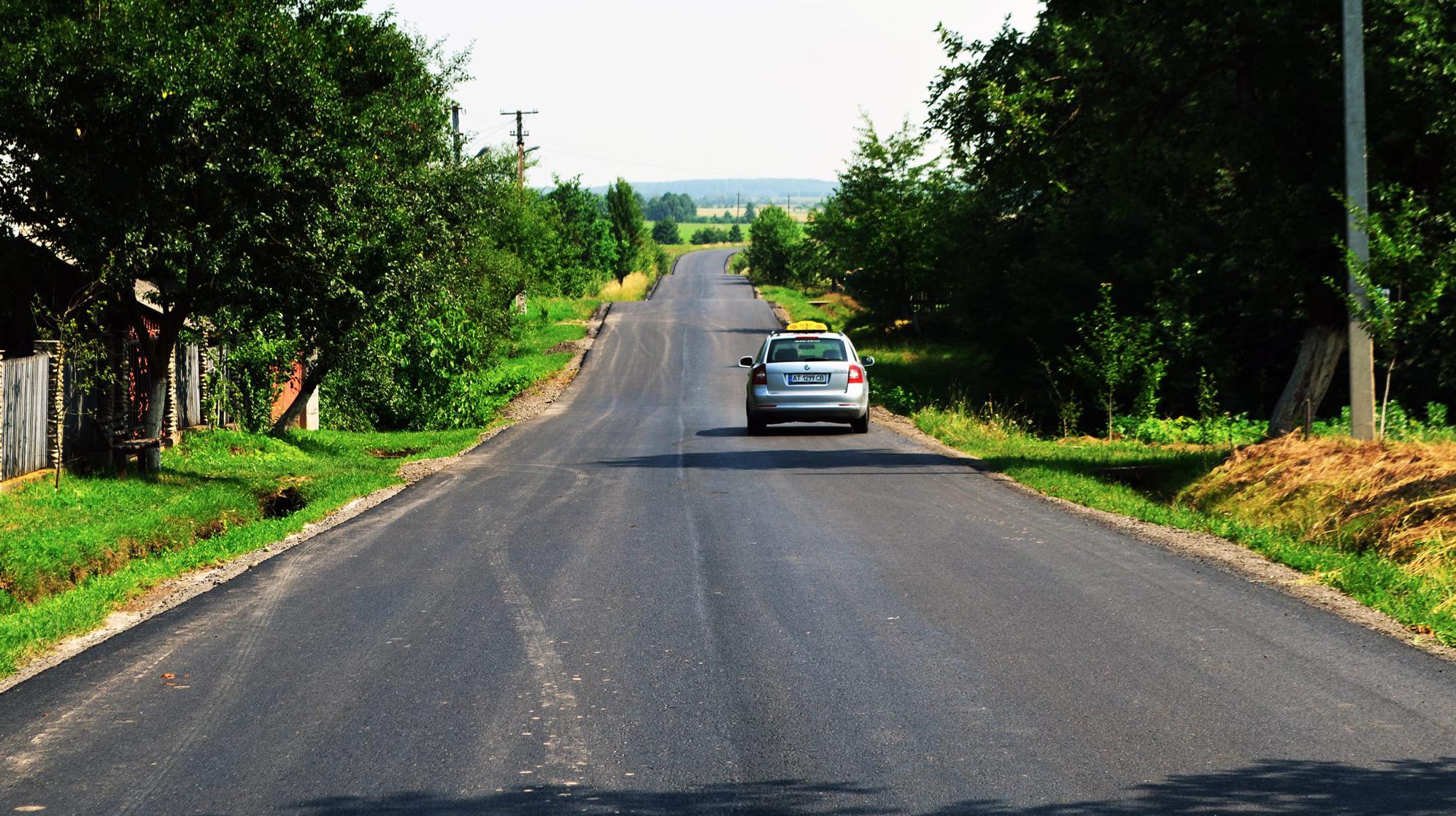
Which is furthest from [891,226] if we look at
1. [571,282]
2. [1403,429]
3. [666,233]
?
[666,233]

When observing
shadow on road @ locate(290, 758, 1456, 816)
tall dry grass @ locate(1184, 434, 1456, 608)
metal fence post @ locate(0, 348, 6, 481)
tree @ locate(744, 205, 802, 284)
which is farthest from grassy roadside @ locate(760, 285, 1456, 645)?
tree @ locate(744, 205, 802, 284)

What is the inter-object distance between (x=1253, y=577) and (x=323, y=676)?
640 cm

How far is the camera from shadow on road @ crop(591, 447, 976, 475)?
722 inches

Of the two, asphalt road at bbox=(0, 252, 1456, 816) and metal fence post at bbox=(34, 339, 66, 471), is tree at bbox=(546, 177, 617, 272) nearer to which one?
metal fence post at bbox=(34, 339, 66, 471)

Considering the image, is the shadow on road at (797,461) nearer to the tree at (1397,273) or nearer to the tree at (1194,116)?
the tree at (1194,116)

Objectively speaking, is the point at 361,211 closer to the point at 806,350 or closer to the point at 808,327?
the point at 806,350

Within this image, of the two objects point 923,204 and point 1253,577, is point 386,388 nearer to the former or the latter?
point 1253,577

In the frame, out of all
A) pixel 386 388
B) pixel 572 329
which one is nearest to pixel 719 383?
pixel 386 388

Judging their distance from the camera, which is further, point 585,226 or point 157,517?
point 585,226

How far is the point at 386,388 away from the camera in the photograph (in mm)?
30594

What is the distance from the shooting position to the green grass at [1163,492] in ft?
29.2

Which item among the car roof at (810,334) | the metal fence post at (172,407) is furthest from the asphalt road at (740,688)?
the car roof at (810,334)

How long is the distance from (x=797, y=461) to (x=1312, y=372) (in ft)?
22.3

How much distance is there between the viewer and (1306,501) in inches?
500
